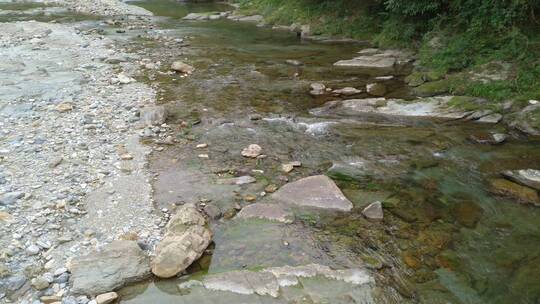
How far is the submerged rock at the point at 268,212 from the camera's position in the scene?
5578 mm

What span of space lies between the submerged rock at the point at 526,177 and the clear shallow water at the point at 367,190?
311 mm

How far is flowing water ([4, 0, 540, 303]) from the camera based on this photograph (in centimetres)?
453

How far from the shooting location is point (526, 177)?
6.39m

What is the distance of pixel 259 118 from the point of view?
9062mm

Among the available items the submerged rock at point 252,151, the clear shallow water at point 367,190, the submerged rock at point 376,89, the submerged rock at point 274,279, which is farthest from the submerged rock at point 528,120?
the submerged rock at point 274,279

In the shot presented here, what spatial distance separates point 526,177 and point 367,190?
2.35 m

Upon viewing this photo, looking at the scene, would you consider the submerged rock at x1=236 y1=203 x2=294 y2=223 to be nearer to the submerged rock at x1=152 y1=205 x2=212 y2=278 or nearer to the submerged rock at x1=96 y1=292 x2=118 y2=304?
the submerged rock at x1=152 y1=205 x2=212 y2=278

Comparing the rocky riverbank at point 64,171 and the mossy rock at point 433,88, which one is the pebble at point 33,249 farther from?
the mossy rock at point 433,88

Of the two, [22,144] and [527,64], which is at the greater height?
[527,64]

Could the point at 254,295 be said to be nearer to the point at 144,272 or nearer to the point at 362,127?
the point at 144,272

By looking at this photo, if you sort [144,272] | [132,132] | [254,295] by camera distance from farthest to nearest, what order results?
[132,132] < [144,272] < [254,295]

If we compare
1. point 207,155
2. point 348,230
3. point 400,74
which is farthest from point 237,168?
point 400,74

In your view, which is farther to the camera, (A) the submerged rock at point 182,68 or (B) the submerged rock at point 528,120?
(A) the submerged rock at point 182,68

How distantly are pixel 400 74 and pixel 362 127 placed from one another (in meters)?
4.44
